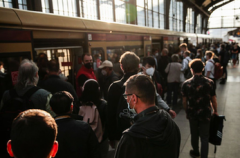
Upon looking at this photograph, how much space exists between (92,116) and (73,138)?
0.81 metres

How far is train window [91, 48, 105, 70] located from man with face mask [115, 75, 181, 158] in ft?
13.6

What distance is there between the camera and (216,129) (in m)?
3.38

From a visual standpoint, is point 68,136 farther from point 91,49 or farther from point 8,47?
point 91,49

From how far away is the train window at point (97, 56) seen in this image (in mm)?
5662

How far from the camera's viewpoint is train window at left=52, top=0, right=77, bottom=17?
9422 mm

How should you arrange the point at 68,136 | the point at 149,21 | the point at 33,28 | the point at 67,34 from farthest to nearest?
1. the point at 149,21
2. the point at 67,34
3. the point at 33,28
4. the point at 68,136

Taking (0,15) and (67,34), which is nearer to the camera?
(0,15)

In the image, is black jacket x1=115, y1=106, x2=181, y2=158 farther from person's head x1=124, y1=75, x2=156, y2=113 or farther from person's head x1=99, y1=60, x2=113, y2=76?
person's head x1=99, y1=60, x2=113, y2=76

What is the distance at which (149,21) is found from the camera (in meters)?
23.5

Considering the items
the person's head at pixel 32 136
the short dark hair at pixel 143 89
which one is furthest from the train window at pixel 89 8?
the person's head at pixel 32 136

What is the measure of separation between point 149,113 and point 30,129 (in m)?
0.82

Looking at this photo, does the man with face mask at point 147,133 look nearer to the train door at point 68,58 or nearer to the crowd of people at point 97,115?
the crowd of people at point 97,115

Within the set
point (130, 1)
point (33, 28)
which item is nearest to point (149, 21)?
point (130, 1)

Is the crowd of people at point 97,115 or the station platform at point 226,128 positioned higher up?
the crowd of people at point 97,115
